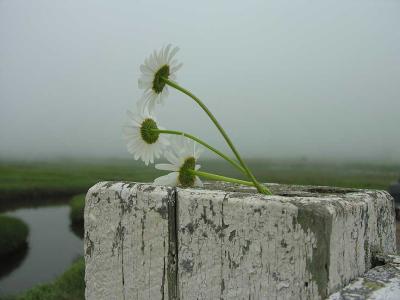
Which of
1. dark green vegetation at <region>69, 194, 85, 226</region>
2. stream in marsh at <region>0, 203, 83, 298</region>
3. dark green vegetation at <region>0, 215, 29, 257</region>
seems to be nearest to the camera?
stream in marsh at <region>0, 203, 83, 298</region>

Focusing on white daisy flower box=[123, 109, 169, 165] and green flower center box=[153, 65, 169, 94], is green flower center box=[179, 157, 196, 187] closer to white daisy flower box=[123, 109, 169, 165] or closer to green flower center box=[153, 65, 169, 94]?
white daisy flower box=[123, 109, 169, 165]

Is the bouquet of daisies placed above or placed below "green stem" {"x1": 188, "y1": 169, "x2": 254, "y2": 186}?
above

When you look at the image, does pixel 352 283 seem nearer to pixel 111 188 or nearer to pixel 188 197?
pixel 188 197

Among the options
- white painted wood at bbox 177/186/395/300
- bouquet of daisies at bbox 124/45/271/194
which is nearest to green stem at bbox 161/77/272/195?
bouquet of daisies at bbox 124/45/271/194

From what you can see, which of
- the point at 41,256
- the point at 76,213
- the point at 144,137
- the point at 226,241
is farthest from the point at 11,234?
the point at 226,241

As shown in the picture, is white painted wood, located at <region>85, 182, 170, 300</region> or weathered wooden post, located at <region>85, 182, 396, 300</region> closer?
weathered wooden post, located at <region>85, 182, 396, 300</region>

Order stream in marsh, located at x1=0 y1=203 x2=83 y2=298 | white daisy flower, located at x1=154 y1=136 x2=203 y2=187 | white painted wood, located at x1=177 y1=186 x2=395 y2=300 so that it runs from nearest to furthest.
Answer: white painted wood, located at x1=177 y1=186 x2=395 y2=300, white daisy flower, located at x1=154 y1=136 x2=203 y2=187, stream in marsh, located at x1=0 y1=203 x2=83 y2=298

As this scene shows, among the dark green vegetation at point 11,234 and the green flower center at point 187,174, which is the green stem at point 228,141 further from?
the dark green vegetation at point 11,234

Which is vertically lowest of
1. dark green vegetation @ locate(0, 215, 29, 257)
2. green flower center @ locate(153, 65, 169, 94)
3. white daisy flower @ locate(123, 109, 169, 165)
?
dark green vegetation @ locate(0, 215, 29, 257)
